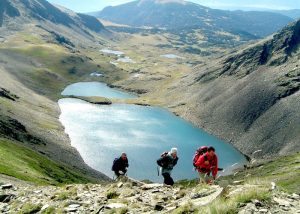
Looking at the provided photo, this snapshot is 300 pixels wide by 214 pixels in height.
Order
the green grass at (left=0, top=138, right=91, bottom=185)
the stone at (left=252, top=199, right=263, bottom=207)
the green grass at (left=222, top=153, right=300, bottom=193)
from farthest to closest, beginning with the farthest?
the green grass at (left=222, top=153, right=300, bottom=193), the green grass at (left=0, top=138, right=91, bottom=185), the stone at (left=252, top=199, right=263, bottom=207)

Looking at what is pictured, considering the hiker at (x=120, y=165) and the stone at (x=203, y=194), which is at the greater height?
the hiker at (x=120, y=165)

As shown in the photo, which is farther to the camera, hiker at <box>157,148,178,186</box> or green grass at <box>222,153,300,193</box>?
green grass at <box>222,153,300,193</box>

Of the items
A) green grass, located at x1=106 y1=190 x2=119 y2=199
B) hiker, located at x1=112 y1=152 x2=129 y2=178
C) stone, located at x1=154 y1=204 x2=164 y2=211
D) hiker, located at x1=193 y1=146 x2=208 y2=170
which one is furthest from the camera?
hiker, located at x1=112 y1=152 x2=129 y2=178

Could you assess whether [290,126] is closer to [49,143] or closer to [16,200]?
[49,143]

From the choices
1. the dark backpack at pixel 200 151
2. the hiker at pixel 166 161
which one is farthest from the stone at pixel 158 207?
the hiker at pixel 166 161

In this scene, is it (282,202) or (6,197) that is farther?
(6,197)

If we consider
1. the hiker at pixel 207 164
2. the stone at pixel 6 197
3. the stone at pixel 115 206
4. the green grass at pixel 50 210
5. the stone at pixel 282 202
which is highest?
the hiker at pixel 207 164

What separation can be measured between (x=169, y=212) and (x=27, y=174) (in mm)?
51532

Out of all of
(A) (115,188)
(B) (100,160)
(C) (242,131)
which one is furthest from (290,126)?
(A) (115,188)

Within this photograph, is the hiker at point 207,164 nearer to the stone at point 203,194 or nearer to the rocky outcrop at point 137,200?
the rocky outcrop at point 137,200

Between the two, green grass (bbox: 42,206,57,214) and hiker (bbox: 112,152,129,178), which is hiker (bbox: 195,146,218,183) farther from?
hiker (bbox: 112,152,129,178)

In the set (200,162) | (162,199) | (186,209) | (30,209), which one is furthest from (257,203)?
(30,209)

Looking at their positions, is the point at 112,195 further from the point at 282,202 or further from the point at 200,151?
the point at 282,202

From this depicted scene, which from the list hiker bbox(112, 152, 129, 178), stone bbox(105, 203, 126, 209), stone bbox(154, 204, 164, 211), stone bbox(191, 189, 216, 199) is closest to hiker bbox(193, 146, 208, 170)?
stone bbox(191, 189, 216, 199)
